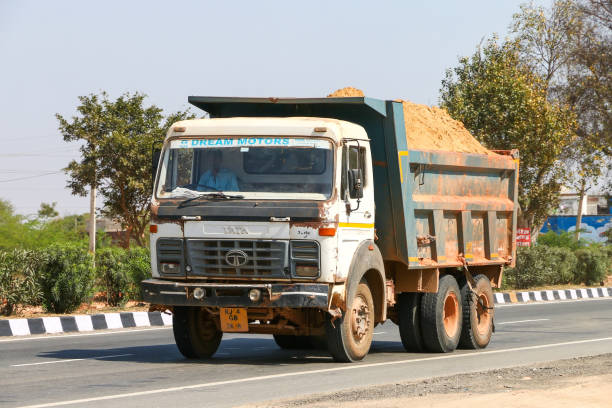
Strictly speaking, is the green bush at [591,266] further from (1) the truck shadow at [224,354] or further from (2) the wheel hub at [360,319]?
(2) the wheel hub at [360,319]

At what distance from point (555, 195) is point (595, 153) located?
24.1ft

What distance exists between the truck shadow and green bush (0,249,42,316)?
428cm

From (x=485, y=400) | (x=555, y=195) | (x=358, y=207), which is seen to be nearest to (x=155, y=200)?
(x=358, y=207)

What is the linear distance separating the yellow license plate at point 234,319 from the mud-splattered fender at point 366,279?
996 mm

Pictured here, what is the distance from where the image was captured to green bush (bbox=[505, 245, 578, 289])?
103 ft

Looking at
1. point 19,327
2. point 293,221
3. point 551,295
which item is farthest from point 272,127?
point 551,295

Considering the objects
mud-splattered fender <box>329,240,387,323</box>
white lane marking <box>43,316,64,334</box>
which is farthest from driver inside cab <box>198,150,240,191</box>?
white lane marking <box>43,316,64,334</box>

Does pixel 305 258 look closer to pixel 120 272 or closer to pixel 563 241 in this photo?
pixel 120 272

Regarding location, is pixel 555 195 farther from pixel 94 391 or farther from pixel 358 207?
pixel 94 391

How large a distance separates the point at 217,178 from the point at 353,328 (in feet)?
7.56

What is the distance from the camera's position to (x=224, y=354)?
1350cm

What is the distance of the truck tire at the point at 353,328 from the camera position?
1144 centimetres

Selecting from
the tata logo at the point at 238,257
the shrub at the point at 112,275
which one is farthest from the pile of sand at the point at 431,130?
the shrub at the point at 112,275

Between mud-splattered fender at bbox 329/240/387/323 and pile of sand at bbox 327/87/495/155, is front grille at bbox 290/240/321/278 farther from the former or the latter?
pile of sand at bbox 327/87/495/155
